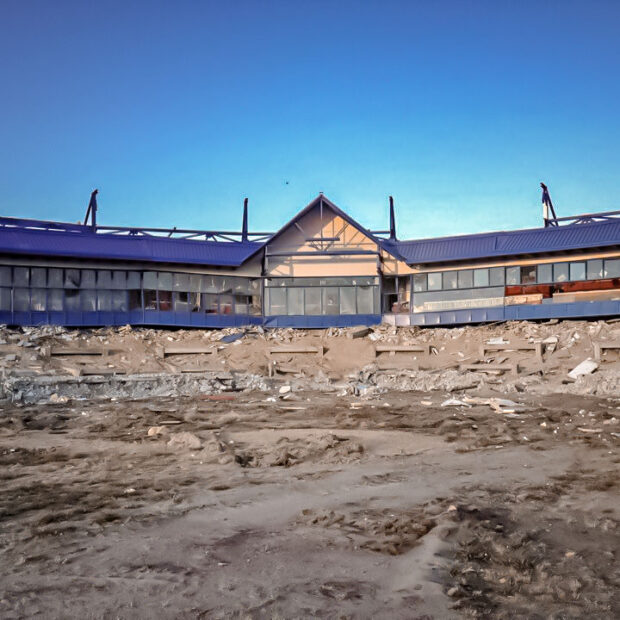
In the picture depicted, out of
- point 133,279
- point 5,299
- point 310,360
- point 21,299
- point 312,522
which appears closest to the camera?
point 312,522

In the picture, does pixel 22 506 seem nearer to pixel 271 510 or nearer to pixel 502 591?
pixel 271 510

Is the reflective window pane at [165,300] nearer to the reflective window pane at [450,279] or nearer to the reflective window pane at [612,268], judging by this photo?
the reflective window pane at [450,279]

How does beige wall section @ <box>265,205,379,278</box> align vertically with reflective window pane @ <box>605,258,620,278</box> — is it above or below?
above

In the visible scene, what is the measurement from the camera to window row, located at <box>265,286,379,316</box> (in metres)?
32.5

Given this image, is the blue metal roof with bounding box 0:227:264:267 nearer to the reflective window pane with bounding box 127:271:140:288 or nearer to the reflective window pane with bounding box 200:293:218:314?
the reflective window pane with bounding box 127:271:140:288

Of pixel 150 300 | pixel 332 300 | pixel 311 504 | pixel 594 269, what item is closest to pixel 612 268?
pixel 594 269

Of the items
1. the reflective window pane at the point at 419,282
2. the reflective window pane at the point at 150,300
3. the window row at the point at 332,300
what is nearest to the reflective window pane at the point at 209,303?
the reflective window pane at the point at 150,300

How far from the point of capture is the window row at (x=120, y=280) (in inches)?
1147

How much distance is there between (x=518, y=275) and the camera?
29875 mm

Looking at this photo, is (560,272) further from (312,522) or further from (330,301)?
(312,522)

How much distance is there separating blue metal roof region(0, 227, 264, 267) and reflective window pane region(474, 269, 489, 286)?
11446mm

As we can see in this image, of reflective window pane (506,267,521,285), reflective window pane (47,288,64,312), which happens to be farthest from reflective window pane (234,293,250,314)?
reflective window pane (506,267,521,285)

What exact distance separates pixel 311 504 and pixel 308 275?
1030 inches

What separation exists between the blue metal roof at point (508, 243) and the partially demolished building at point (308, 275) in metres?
0.07
